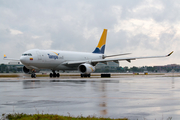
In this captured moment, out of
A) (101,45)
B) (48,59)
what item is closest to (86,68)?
(48,59)

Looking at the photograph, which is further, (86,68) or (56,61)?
(56,61)

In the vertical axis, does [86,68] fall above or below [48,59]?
below

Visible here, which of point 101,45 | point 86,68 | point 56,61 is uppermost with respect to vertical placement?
point 101,45

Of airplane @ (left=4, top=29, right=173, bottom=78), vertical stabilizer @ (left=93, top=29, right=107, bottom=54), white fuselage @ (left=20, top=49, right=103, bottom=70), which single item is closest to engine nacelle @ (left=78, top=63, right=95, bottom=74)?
airplane @ (left=4, top=29, right=173, bottom=78)

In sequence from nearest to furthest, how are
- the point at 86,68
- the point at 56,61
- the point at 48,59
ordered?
the point at 48,59, the point at 86,68, the point at 56,61

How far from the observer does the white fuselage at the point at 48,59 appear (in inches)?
1350

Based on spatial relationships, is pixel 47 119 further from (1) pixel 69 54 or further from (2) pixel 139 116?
(1) pixel 69 54

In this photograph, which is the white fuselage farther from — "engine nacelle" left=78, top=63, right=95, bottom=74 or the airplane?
"engine nacelle" left=78, top=63, right=95, bottom=74

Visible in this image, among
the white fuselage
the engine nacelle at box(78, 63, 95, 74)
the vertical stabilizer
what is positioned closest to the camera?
the white fuselage

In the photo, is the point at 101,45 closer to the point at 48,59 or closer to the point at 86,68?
the point at 86,68

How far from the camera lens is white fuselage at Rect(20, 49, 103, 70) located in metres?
34.3

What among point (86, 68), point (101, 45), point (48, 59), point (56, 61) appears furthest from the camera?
point (101, 45)

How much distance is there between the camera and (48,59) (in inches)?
→ 1426

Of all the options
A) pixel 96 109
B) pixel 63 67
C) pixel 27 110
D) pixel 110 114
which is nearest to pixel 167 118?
pixel 110 114
